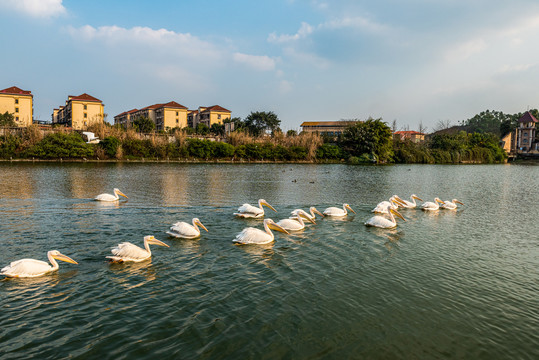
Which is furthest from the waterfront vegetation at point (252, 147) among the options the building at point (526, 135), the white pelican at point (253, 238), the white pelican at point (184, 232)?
the white pelican at point (253, 238)

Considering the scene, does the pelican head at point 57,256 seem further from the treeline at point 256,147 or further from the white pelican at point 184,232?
the treeline at point 256,147

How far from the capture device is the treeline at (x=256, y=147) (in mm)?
45969

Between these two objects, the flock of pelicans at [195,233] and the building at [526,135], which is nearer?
the flock of pelicans at [195,233]

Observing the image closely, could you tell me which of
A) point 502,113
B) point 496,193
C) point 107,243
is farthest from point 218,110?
point 502,113

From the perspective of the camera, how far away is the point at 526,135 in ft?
330

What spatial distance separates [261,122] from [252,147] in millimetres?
30443

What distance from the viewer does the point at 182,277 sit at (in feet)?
24.7

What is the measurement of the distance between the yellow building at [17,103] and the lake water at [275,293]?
79413 millimetres

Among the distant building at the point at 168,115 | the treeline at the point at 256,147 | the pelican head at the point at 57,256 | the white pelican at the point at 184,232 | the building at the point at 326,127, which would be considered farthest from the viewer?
the building at the point at 326,127

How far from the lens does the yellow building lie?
75062 mm

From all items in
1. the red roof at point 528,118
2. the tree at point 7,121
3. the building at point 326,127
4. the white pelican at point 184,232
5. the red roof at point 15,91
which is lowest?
the white pelican at point 184,232

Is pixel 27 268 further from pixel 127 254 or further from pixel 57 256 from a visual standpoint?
pixel 127 254

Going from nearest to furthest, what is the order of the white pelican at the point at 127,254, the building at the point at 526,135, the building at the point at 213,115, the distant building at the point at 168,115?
the white pelican at the point at 127,254, the distant building at the point at 168,115, the building at the point at 526,135, the building at the point at 213,115

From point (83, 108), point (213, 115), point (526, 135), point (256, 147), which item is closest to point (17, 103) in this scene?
point (83, 108)
